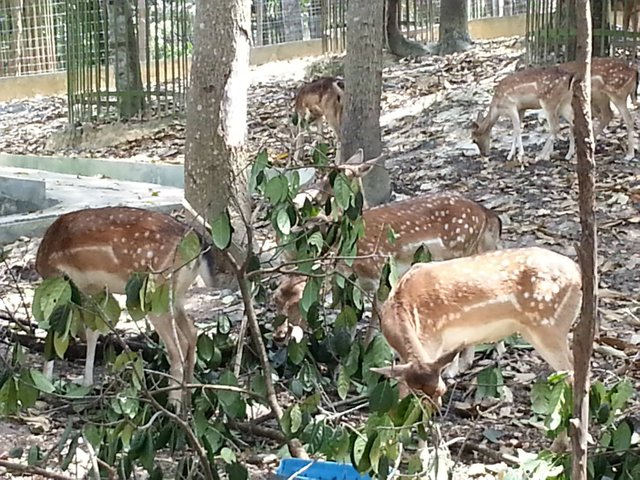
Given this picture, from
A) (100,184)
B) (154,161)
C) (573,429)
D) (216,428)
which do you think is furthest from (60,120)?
(573,429)

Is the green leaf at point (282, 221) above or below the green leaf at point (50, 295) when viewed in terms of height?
above

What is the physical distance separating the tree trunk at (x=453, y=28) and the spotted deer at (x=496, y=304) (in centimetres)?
1420

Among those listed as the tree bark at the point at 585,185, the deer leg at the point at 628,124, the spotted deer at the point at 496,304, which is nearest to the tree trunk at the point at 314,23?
the deer leg at the point at 628,124

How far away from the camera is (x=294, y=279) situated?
675 centimetres

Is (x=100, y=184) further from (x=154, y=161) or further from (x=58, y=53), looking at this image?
(x=58, y=53)

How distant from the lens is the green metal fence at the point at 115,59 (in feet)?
55.3

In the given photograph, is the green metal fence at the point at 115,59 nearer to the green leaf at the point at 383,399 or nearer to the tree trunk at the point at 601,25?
the tree trunk at the point at 601,25

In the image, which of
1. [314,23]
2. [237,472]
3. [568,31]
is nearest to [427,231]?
[237,472]

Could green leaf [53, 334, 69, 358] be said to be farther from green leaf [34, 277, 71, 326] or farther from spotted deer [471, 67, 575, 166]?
spotted deer [471, 67, 575, 166]

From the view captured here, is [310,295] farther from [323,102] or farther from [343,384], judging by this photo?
[323,102]

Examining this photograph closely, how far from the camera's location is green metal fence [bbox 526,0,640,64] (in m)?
14.4

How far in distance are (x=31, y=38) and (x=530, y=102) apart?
47.2ft

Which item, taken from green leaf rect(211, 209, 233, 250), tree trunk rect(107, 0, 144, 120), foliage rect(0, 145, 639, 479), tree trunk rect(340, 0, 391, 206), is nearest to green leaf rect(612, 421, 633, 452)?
foliage rect(0, 145, 639, 479)

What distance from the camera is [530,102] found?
12.2 meters
